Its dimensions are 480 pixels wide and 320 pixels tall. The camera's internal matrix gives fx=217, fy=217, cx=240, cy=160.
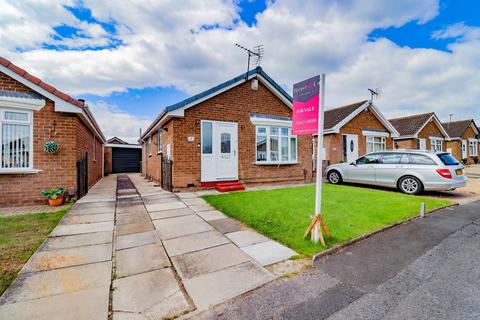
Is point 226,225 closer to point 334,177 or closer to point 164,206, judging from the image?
point 164,206

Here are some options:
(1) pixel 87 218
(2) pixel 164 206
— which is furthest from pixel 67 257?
(2) pixel 164 206

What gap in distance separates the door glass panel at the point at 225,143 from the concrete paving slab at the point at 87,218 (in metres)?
5.06

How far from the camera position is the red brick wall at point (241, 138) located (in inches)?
344

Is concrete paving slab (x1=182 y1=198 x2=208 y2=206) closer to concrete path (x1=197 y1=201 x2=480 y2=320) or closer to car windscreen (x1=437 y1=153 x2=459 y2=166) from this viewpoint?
concrete path (x1=197 y1=201 x2=480 y2=320)

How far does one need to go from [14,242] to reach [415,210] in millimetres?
8794

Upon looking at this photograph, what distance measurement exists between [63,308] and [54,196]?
593 centimetres

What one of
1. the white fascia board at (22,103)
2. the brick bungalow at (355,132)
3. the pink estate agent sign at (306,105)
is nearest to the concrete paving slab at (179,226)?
the pink estate agent sign at (306,105)

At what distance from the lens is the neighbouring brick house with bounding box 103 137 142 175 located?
2058cm

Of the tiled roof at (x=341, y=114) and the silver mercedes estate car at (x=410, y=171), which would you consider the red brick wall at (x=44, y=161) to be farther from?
the tiled roof at (x=341, y=114)

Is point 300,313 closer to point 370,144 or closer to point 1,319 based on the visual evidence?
point 1,319

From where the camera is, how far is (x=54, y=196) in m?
6.59

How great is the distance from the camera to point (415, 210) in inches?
229

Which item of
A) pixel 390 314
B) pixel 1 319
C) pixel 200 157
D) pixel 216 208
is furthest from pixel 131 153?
pixel 390 314

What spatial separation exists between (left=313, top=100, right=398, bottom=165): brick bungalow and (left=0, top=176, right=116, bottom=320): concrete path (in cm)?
1378
